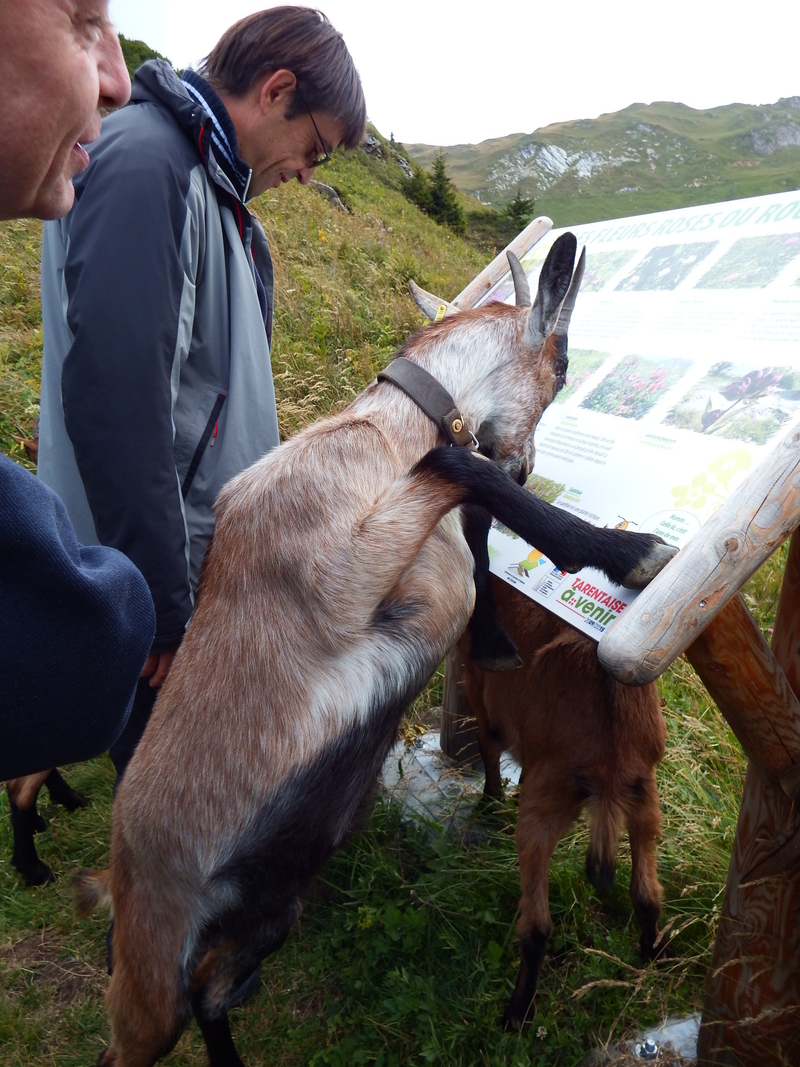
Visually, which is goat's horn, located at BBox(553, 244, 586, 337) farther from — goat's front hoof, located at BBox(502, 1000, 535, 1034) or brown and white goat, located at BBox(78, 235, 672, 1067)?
goat's front hoof, located at BBox(502, 1000, 535, 1034)

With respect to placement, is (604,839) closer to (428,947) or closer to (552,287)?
(428,947)

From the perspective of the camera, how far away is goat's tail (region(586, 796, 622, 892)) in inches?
90.7

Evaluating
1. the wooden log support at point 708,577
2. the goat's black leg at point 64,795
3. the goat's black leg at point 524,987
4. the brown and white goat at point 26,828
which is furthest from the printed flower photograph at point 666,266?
the goat's black leg at point 64,795

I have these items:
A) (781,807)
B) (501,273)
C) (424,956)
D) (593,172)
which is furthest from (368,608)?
(593,172)

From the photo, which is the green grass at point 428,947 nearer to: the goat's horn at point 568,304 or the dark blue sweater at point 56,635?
the dark blue sweater at point 56,635

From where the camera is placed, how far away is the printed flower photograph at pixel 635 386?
206cm

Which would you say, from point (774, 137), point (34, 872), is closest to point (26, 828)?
point (34, 872)

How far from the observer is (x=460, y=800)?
328cm

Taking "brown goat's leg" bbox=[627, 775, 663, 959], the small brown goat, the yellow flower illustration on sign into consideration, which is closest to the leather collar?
the yellow flower illustration on sign

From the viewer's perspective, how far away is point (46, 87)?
93 centimetres

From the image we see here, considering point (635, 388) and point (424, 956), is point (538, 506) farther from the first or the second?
point (424, 956)

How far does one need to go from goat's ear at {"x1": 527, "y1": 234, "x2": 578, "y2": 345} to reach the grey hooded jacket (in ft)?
3.16

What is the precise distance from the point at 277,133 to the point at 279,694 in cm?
191

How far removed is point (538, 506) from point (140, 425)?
3.86 ft
